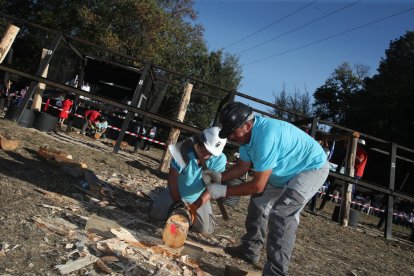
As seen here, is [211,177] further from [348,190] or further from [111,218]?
[348,190]

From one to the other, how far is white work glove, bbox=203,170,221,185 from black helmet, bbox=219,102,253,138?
874mm

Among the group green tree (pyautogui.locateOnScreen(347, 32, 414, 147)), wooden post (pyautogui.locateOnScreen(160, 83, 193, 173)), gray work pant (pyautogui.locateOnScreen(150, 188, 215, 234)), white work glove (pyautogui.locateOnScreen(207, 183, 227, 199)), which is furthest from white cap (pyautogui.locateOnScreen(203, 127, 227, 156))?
green tree (pyautogui.locateOnScreen(347, 32, 414, 147))

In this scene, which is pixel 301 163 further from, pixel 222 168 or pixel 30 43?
pixel 30 43

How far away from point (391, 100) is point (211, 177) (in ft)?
89.7

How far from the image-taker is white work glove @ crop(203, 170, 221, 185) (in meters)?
4.25

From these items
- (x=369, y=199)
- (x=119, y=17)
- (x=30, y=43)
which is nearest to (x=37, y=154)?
(x=369, y=199)

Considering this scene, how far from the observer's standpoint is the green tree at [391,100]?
1021 inches

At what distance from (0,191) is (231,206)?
13.3 feet

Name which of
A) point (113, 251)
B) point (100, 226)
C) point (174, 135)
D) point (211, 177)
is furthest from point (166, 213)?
point (174, 135)

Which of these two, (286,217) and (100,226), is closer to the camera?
(286,217)

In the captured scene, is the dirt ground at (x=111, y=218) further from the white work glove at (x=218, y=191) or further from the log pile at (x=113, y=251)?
the white work glove at (x=218, y=191)

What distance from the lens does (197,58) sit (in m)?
31.3

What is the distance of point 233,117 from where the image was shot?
3432 millimetres

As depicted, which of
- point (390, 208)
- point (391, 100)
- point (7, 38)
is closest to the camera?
point (390, 208)
